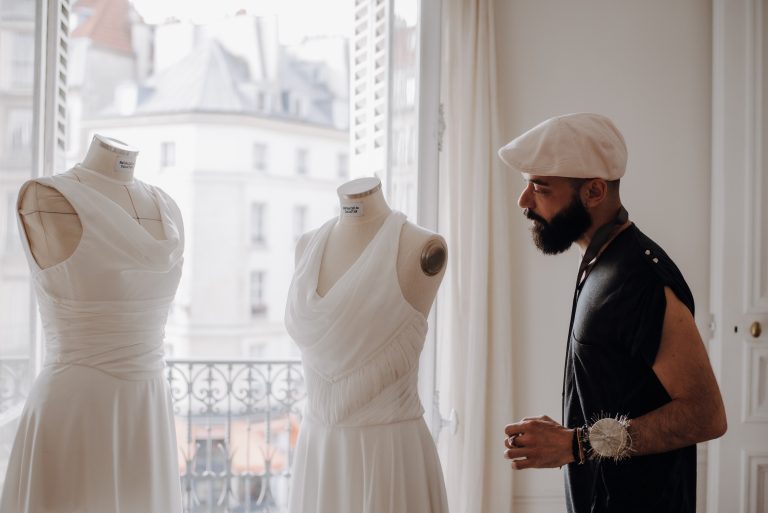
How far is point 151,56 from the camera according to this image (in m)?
9.12

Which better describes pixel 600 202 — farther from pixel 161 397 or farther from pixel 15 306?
pixel 15 306

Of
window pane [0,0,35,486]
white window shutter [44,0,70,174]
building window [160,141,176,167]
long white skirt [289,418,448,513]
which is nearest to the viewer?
long white skirt [289,418,448,513]

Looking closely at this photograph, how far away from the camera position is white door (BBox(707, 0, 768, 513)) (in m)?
2.88

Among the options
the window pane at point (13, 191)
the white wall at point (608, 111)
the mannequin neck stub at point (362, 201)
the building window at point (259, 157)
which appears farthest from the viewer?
the building window at point (259, 157)

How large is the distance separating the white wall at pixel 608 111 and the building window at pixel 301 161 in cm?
633

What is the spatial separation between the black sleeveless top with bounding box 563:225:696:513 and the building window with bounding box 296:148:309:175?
802 cm

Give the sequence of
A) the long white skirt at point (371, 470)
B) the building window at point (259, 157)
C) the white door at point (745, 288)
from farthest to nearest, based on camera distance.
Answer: the building window at point (259, 157) < the white door at point (745, 288) < the long white skirt at point (371, 470)

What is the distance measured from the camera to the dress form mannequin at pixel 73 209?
5.67ft

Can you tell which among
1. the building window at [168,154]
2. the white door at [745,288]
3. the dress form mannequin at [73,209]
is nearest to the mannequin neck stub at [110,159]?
the dress form mannequin at [73,209]

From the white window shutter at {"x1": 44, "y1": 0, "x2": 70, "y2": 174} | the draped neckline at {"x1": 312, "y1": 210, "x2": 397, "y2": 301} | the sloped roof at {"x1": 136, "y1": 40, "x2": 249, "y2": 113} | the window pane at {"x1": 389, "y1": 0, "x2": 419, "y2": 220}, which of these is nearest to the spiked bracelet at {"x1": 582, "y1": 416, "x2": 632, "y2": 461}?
the draped neckline at {"x1": 312, "y1": 210, "x2": 397, "y2": 301}

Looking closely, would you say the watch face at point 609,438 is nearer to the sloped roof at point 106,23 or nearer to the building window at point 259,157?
the building window at point 259,157

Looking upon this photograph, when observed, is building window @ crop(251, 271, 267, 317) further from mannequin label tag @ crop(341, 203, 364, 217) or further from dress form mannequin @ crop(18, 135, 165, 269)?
mannequin label tag @ crop(341, 203, 364, 217)

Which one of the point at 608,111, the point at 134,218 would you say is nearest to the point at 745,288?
the point at 608,111

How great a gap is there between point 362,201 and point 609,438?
0.83 m
